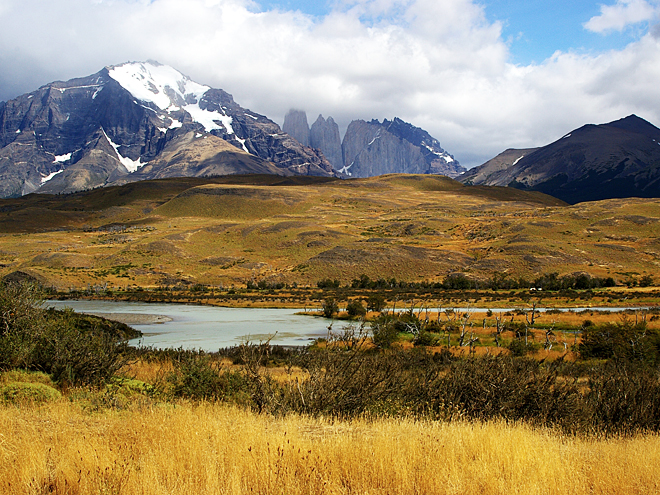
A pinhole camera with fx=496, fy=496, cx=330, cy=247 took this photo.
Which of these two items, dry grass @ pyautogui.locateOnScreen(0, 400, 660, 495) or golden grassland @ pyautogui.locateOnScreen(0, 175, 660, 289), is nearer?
dry grass @ pyautogui.locateOnScreen(0, 400, 660, 495)

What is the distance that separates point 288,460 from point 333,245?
95.6 m

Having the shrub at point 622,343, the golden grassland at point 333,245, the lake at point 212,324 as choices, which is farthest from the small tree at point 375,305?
the golden grassland at point 333,245

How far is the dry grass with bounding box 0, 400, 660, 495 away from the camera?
203 inches

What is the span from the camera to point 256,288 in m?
78.4

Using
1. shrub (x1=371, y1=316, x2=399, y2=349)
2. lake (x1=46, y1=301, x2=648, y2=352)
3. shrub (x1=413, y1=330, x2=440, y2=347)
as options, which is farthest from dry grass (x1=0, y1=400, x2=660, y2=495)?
shrub (x1=413, y1=330, x2=440, y2=347)

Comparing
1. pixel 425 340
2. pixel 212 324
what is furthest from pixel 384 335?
pixel 212 324

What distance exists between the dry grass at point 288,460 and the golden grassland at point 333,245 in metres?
75.8

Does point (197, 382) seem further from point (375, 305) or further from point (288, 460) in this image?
point (375, 305)

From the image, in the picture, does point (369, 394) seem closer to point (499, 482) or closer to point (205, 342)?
point (499, 482)

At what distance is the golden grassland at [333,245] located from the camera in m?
83.1

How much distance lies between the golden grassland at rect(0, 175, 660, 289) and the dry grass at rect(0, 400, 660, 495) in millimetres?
75820

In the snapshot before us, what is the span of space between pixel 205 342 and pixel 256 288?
154 ft

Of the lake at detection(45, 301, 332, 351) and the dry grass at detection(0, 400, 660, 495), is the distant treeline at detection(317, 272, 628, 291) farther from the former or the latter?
the dry grass at detection(0, 400, 660, 495)

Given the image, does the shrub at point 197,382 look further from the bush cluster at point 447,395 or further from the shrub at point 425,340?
the shrub at point 425,340
